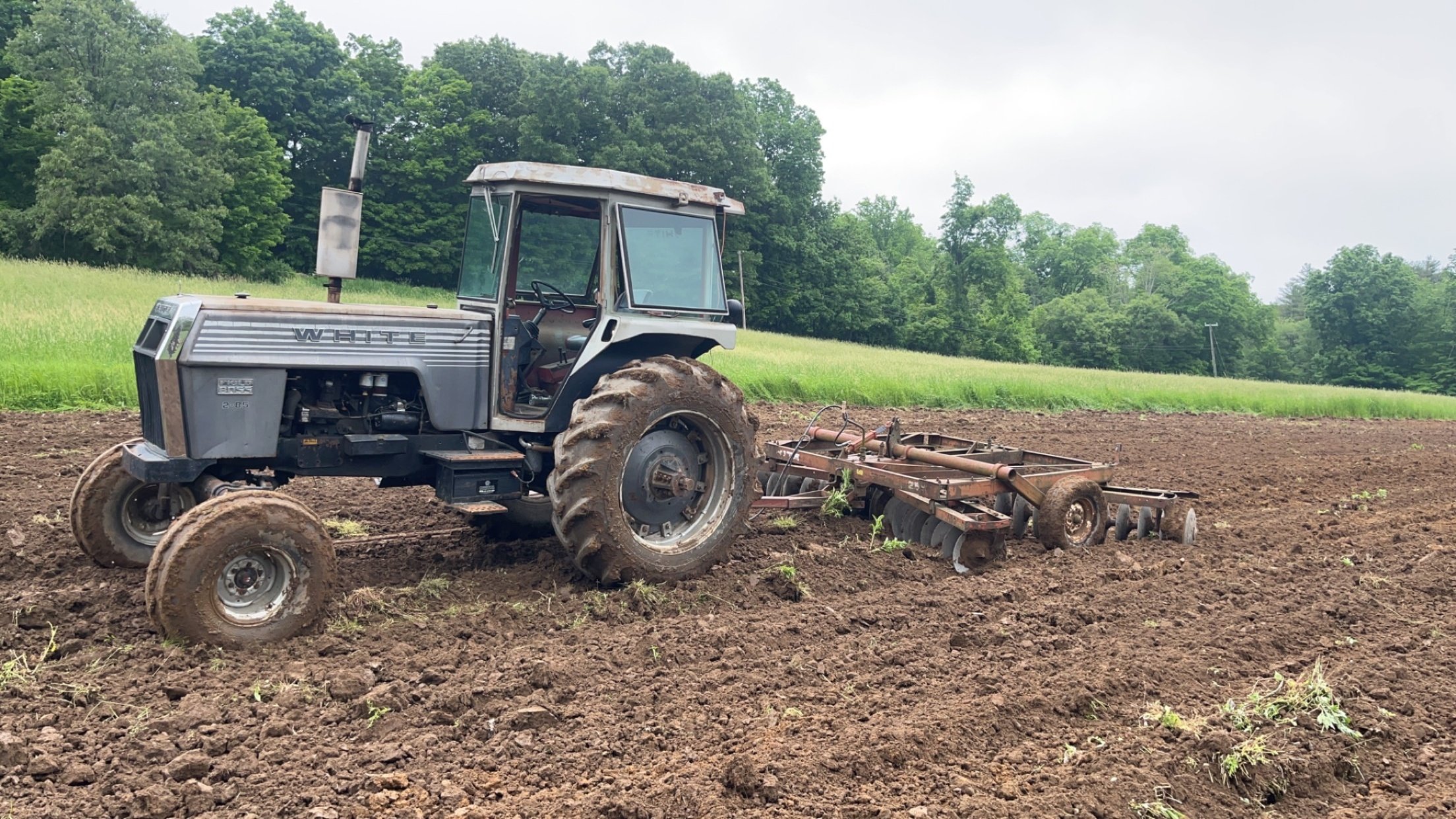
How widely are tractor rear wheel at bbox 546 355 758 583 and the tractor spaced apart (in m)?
0.01

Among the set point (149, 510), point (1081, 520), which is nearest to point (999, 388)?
point (1081, 520)

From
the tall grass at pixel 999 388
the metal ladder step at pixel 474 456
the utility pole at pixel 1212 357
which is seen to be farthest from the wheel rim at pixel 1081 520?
the utility pole at pixel 1212 357

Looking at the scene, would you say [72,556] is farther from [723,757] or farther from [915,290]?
Answer: [915,290]

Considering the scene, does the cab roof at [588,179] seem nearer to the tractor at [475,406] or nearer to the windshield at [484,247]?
the tractor at [475,406]

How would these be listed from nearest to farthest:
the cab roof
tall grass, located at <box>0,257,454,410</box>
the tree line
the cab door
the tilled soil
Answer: the tilled soil → the cab roof → the cab door → tall grass, located at <box>0,257,454,410</box> → the tree line

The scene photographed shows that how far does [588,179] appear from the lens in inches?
242

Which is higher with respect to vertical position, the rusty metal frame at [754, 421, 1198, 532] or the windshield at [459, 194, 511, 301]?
the windshield at [459, 194, 511, 301]

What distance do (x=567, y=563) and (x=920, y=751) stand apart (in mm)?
3077

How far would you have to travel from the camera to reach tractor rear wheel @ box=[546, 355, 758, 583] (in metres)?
5.79

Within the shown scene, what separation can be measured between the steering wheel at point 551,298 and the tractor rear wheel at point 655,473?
2.49 feet

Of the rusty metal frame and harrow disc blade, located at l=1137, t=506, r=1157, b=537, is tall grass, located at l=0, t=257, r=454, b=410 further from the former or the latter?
harrow disc blade, located at l=1137, t=506, r=1157, b=537

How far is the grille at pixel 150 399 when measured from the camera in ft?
17.5

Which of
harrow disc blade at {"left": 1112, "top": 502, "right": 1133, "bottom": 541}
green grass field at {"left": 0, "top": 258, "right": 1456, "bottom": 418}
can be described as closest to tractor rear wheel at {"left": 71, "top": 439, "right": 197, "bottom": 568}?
harrow disc blade at {"left": 1112, "top": 502, "right": 1133, "bottom": 541}

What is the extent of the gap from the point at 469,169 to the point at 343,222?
40450mm
